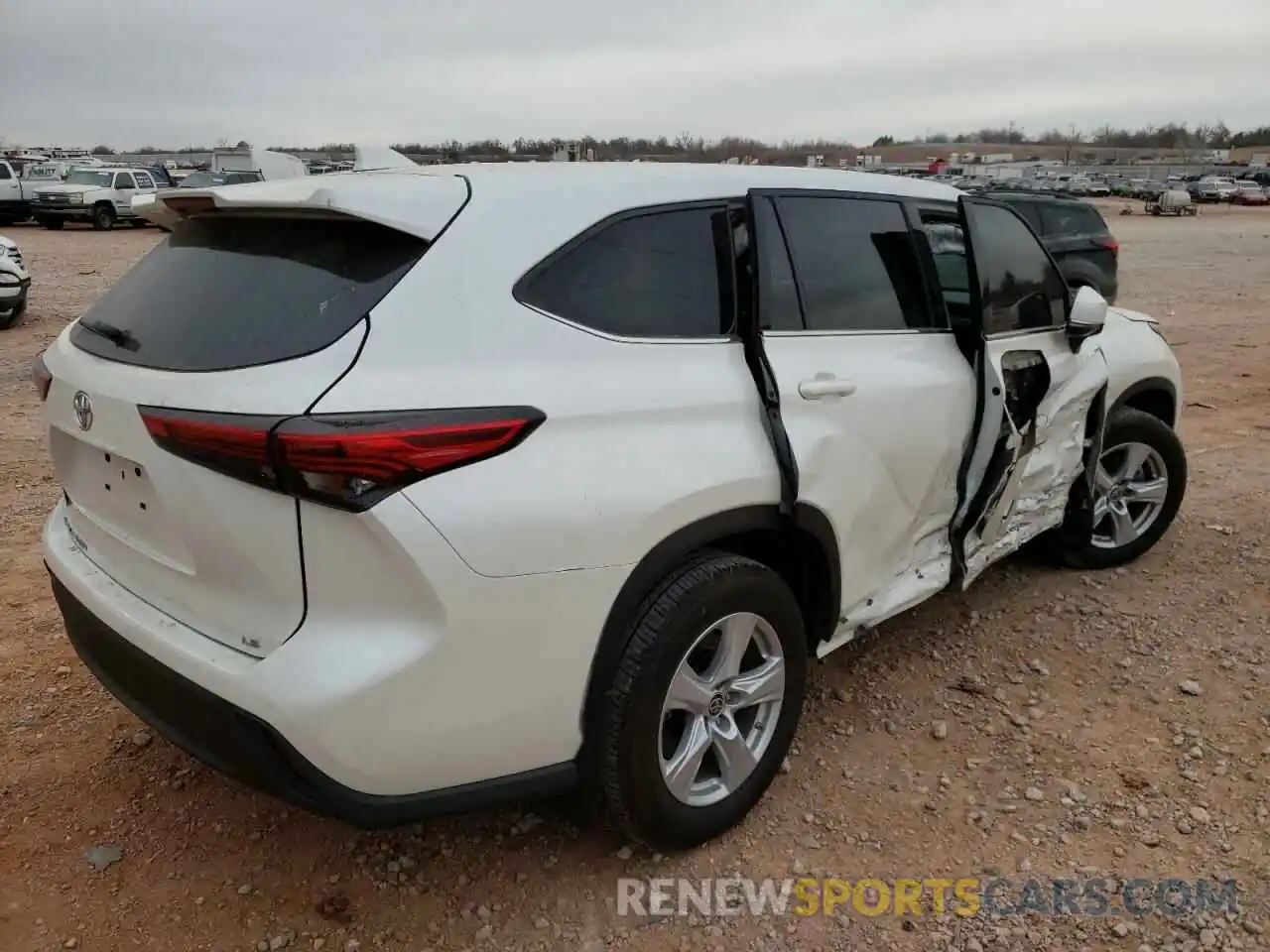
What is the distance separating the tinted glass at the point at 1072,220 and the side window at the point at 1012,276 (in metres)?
8.58

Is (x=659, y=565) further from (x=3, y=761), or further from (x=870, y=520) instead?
(x=3, y=761)

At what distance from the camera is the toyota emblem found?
231cm

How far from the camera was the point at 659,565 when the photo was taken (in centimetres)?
233

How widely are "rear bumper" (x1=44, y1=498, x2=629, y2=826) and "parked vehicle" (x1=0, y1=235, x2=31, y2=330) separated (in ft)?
34.4

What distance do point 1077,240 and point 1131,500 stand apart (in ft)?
27.6

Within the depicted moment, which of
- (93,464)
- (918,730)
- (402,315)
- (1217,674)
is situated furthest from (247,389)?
(1217,674)

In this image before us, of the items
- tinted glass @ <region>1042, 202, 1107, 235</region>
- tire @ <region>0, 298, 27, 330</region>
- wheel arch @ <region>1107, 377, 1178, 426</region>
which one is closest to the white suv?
wheel arch @ <region>1107, 377, 1178, 426</region>

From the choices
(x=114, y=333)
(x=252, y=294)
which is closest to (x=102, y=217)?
(x=114, y=333)

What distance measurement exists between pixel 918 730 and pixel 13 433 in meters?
6.31

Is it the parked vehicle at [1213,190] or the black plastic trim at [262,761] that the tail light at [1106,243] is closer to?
the black plastic trim at [262,761]

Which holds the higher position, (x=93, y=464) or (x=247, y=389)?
(x=247, y=389)

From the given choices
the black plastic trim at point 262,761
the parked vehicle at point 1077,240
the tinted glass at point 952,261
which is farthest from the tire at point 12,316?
the parked vehicle at point 1077,240

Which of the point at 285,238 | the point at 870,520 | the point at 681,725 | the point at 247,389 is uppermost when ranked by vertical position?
the point at 285,238

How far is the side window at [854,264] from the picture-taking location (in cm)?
291
